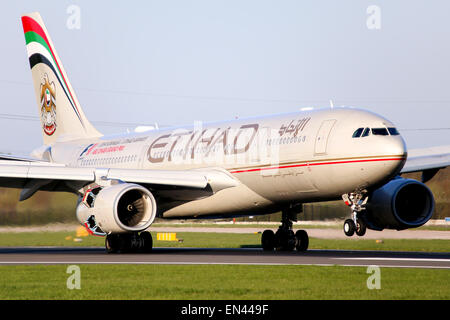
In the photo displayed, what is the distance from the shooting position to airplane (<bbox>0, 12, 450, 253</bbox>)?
22.3 m

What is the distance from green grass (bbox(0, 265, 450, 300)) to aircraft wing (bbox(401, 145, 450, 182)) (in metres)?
10.4

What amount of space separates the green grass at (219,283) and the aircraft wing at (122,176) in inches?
280

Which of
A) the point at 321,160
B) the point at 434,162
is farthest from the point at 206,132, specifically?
the point at 434,162

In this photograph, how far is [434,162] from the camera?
26875 millimetres

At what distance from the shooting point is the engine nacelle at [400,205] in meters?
25.1

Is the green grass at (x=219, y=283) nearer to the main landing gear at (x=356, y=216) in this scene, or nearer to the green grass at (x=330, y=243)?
the main landing gear at (x=356, y=216)

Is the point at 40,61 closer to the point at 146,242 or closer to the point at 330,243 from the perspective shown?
the point at 146,242

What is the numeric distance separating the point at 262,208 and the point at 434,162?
628cm

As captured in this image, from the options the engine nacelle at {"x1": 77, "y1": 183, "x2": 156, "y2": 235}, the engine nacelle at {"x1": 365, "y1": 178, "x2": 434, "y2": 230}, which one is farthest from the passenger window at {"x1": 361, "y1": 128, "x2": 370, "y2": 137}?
the engine nacelle at {"x1": 77, "y1": 183, "x2": 156, "y2": 235}

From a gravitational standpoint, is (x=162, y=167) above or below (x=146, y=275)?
above

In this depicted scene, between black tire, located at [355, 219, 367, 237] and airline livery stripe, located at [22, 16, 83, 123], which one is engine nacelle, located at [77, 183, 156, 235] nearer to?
black tire, located at [355, 219, 367, 237]

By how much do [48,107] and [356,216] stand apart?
65.0 ft

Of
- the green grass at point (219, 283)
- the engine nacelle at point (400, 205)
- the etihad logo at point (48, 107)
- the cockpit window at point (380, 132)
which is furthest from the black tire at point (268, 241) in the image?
the etihad logo at point (48, 107)

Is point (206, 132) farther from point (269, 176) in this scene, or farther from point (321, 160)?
point (321, 160)
